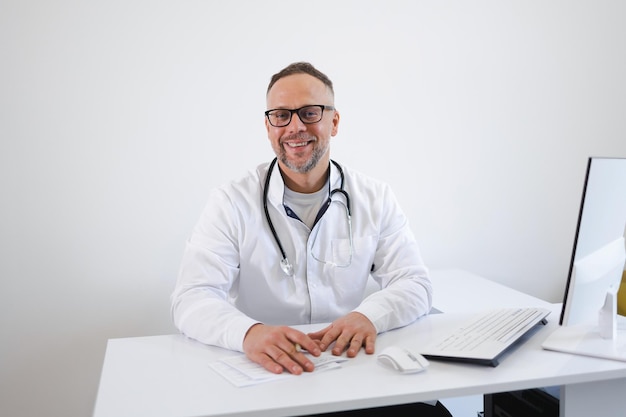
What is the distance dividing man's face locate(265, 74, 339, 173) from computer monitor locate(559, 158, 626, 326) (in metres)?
0.91

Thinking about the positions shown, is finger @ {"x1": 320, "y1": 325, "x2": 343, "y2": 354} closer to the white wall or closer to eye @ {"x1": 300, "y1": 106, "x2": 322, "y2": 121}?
eye @ {"x1": 300, "y1": 106, "x2": 322, "y2": 121}

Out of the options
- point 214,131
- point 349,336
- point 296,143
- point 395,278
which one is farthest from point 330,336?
point 214,131

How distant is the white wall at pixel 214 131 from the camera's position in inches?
92.4

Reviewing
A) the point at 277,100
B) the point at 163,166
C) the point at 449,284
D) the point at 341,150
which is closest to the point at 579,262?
the point at 277,100

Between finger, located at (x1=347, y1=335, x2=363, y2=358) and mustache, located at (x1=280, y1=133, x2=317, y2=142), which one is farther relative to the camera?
mustache, located at (x1=280, y1=133, x2=317, y2=142)

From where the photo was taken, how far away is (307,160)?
190 centimetres

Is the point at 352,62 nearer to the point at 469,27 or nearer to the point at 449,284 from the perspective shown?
the point at 469,27

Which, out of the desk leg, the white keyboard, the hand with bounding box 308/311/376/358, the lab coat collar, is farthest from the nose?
the desk leg

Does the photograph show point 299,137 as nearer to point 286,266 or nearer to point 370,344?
point 286,266

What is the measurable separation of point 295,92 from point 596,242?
1008 millimetres

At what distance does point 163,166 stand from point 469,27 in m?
1.63

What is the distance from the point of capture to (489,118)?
293cm

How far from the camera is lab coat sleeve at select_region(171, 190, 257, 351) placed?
4.58 feet

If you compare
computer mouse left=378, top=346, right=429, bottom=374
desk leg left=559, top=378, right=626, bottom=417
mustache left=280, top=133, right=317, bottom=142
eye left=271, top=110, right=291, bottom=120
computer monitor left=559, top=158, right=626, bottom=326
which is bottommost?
desk leg left=559, top=378, right=626, bottom=417
